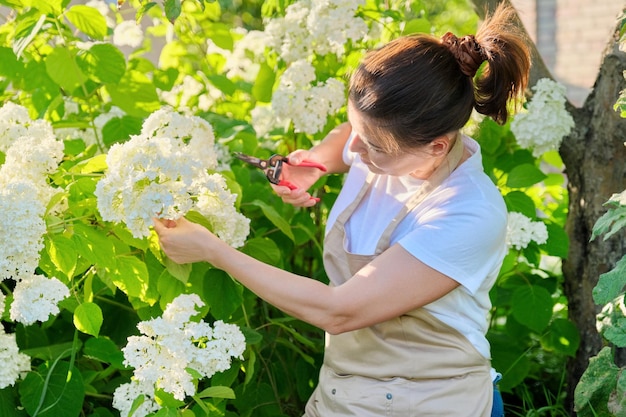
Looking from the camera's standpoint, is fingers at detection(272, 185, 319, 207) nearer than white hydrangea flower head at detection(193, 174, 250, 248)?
No

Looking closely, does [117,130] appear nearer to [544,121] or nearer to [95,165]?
[95,165]

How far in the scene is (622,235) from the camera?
8.33 ft

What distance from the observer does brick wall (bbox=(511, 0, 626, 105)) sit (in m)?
8.70

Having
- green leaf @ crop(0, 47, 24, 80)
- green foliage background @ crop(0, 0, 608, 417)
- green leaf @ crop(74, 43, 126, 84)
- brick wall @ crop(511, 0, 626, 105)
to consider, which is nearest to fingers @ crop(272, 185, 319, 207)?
green foliage background @ crop(0, 0, 608, 417)

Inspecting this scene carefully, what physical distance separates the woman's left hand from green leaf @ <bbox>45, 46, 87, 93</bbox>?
70 centimetres

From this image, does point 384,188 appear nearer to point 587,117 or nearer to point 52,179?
point 52,179

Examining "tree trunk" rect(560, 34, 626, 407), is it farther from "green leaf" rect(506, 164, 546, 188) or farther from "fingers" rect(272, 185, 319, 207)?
"fingers" rect(272, 185, 319, 207)

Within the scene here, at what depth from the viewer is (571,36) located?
884 cm

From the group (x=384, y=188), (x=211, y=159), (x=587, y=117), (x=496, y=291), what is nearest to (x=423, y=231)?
(x=384, y=188)

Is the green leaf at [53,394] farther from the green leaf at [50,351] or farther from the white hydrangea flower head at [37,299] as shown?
the white hydrangea flower head at [37,299]

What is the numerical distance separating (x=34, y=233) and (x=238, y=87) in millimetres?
1251

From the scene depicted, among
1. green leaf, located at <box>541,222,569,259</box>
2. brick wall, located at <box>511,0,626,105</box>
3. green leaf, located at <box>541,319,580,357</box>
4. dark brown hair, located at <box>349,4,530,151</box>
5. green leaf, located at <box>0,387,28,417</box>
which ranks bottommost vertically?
brick wall, located at <box>511,0,626,105</box>

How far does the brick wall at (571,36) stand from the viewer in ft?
28.5

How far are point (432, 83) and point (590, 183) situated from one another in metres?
1.06
